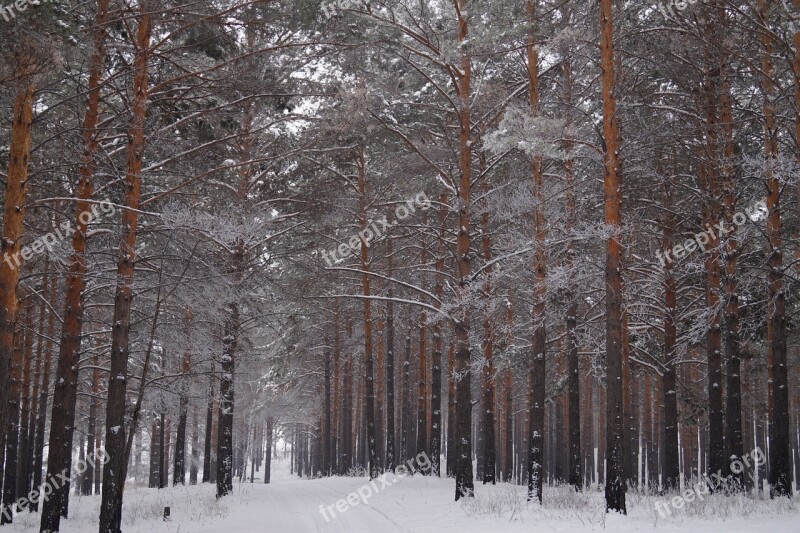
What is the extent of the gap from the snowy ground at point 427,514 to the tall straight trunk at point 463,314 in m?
0.73

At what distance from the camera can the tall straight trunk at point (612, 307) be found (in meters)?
9.59

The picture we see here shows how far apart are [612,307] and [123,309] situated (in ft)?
28.4

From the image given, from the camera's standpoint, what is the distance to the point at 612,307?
1005 cm

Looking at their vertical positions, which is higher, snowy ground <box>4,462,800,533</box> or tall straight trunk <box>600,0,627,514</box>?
tall straight trunk <box>600,0,627,514</box>

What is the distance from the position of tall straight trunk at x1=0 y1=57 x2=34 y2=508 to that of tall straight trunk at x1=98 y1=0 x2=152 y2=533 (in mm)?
1625

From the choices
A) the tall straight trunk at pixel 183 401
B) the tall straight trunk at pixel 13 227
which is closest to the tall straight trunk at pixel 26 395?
the tall straight trunk at pixel 183 401

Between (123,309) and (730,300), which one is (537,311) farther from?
(123,309)

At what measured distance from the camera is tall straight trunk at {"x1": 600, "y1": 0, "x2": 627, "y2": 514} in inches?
378

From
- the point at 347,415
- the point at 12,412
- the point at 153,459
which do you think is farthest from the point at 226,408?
the point at 153,459

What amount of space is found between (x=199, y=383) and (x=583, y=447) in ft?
75.1

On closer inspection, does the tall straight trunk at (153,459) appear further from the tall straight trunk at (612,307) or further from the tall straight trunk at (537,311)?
the tall straight trunk at (612,307)

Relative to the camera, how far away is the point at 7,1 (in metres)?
7.20

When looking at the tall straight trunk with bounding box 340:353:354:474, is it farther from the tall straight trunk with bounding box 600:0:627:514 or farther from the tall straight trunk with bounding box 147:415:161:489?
the tall straight trunk with bounding box 600:0:627:514

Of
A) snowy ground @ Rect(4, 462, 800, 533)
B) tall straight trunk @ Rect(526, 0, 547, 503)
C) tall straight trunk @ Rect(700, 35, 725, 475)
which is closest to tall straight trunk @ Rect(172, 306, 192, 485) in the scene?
snowy ground @ Rect(4, 462, 800, 533)
